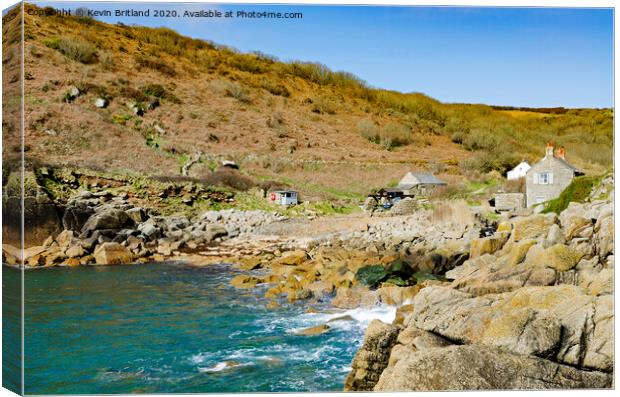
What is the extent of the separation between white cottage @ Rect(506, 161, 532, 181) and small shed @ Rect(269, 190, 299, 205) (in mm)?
3030

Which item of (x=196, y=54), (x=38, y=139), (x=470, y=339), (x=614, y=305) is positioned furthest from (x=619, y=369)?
(x=38, y=139)

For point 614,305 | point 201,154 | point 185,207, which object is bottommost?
point 614,305

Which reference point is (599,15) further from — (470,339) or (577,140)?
(470,339)

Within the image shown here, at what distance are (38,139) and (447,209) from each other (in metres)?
5.53

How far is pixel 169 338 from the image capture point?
8.13 metres

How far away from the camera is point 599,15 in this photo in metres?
8.53

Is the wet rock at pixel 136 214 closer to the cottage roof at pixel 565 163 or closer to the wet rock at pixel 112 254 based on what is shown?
the wet rock at pixel 112 254

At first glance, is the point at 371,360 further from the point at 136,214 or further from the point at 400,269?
the point at 136,214

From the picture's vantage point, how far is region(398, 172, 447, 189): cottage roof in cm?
958

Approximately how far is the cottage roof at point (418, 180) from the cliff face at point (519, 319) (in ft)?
3.62

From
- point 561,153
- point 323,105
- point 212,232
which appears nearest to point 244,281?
point 212,232

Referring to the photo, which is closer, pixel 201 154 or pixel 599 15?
pixel 599 15

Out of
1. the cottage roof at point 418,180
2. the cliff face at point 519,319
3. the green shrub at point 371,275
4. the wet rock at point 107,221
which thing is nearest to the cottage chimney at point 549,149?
the cliff face at point 519,319

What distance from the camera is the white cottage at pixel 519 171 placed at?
9461mm
